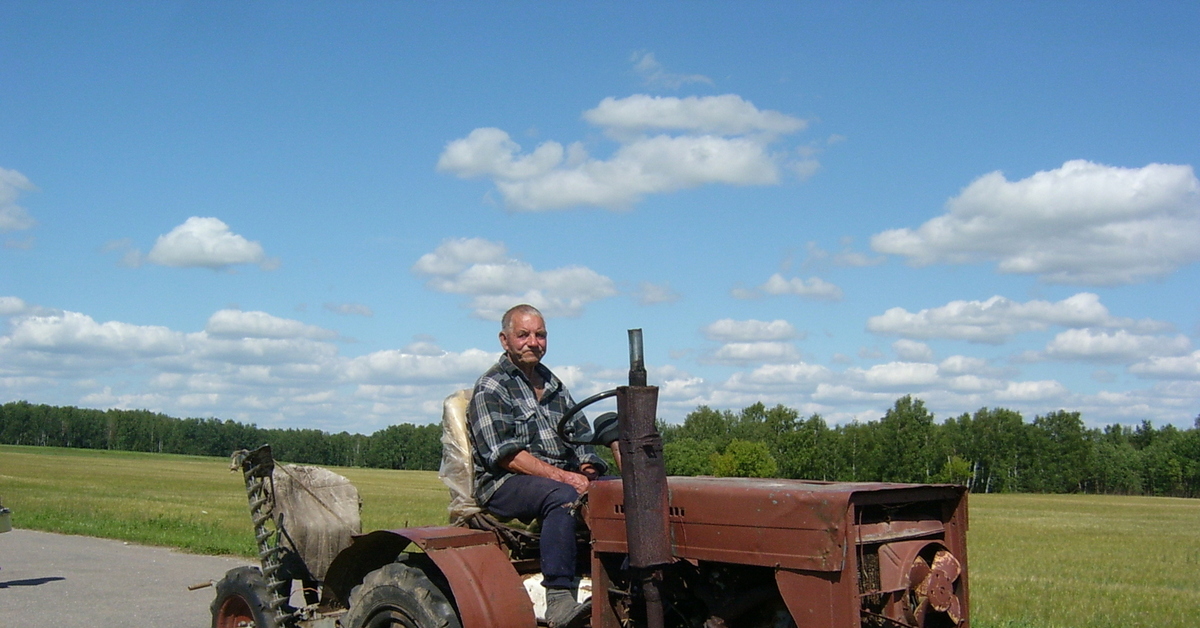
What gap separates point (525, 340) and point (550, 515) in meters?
1.08

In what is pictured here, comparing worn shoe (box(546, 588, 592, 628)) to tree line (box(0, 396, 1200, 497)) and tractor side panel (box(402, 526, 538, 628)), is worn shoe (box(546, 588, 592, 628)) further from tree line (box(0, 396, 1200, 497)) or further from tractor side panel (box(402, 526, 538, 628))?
tree line (box(0, 396, 1200, 497))

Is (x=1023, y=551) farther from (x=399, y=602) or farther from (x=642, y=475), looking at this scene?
(x=642, y=475)

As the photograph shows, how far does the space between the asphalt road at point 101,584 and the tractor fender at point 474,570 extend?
4638 millimetres

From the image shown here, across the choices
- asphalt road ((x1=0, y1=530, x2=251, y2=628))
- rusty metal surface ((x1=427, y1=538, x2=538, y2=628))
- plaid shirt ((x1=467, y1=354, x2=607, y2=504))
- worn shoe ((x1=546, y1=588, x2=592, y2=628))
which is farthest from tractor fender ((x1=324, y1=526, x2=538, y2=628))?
asphalt road ((x1=0, y1=530, x2=251, y2=628))

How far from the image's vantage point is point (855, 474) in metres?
84.3

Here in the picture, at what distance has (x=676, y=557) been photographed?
431cm

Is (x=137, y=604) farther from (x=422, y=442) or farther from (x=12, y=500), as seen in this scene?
(x=422, y=442)

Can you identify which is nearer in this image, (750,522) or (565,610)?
(750,522)

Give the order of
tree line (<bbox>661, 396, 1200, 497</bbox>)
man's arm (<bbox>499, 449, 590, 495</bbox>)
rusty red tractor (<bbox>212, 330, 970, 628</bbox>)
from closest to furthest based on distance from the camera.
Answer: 1. rusty red tractor (<bbox>212, 330, 970, 628</bbox>)
2. man's arm (<bbox>499, 449, 590, 495</bbox>)
3. tree line (<bbox>661, 396, 1200, 497</bbox>)

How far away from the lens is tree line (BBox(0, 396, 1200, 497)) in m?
84.7

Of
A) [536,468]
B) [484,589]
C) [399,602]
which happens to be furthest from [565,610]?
[399,602]

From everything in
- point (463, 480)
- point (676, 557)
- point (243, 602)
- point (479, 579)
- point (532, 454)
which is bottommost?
point (243, 602)

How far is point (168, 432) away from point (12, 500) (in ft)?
377

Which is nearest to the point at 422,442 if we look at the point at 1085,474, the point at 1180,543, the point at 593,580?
the point at 1085,474
